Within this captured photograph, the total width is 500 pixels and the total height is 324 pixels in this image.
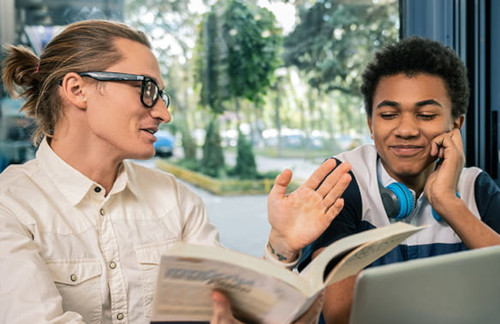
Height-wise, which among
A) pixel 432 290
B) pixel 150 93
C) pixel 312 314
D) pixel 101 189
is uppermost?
pixel 150 93

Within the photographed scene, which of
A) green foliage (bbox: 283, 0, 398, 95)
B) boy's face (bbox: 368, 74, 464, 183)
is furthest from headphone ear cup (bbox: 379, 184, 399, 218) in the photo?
green foliage (bbox: 283, 0, 398, 95)

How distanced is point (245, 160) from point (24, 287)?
2.03m

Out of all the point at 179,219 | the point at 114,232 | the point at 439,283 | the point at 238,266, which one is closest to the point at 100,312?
the point at 114,232

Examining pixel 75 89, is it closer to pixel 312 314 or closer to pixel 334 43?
pixel 312 314

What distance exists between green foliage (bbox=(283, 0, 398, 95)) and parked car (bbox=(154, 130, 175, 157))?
80cm

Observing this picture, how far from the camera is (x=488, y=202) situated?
1.48m

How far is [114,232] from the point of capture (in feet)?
4.34

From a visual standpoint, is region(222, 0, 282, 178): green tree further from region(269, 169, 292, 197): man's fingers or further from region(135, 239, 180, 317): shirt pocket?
region(269, 169, 292, 197): man's fingers

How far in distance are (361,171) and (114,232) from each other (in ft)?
2.37

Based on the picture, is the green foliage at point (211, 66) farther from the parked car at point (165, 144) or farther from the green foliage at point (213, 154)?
the parked car at point (165, 144)

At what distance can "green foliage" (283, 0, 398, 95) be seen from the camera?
109 inches

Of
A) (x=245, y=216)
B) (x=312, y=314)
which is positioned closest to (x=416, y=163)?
(x=312, y=314)

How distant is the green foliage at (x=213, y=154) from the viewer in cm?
300

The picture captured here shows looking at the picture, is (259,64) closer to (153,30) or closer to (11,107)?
(153,30)
